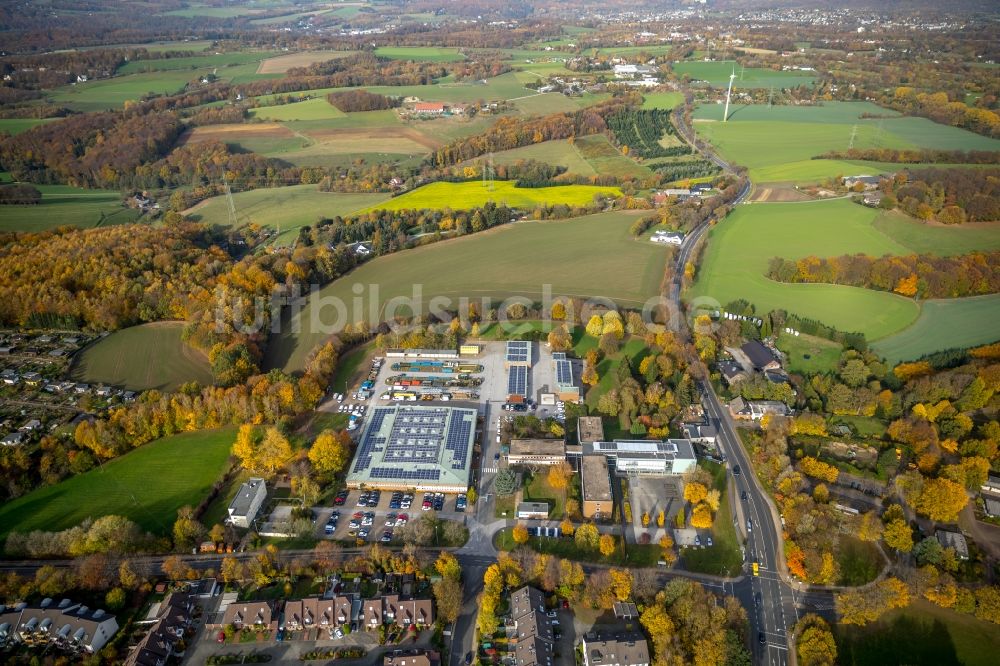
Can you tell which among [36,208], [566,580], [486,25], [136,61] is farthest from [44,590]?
[486,25]

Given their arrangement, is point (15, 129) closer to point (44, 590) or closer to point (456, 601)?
point (44, 590)

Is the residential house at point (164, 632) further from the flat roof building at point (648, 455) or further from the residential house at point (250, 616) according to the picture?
the flat roof building at point (648, 455)

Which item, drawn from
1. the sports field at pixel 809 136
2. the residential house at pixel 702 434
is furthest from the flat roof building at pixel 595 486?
the sports field at pixel 809 136

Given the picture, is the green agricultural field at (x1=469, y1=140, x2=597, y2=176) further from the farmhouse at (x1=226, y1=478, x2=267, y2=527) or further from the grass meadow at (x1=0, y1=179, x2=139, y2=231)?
the farmhouse at (x1=226, y1=478, x2=267, y2=527)

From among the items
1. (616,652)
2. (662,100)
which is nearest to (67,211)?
(616,652)

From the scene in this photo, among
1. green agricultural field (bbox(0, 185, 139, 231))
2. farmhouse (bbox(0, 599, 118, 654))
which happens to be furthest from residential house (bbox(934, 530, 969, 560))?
green agricultural field (bbox(0, 185, 139, 231))

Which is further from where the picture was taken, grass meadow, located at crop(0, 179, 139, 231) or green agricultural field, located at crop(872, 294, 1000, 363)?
grass meadow, located at crop(0, 179, 139, 231)
